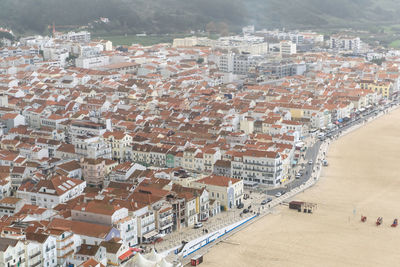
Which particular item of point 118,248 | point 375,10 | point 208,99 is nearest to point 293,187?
point 118,248

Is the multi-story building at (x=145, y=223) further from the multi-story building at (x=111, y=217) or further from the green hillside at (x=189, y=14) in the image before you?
the green hillside at (x=189, y=14)

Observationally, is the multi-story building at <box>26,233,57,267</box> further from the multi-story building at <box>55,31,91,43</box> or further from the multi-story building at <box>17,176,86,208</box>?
the multi-story building at <box>55,31,91,43</box>

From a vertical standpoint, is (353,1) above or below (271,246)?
above

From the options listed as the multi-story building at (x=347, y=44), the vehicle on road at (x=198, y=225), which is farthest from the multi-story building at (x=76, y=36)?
the vehicle on road at (x=198, y=225)

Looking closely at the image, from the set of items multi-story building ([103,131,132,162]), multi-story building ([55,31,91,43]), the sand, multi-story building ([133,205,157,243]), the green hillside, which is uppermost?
the green hillside

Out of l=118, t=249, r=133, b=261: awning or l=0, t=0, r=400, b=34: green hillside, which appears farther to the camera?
l=0, t=0, r=400, b=34: green hillside

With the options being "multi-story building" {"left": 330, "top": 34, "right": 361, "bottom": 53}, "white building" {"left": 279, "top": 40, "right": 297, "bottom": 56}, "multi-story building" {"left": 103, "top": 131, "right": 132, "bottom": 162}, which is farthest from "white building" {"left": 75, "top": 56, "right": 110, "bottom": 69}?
"multi-story building" {"left": 330, "top": 34, "right": 361, "bottom": 53}

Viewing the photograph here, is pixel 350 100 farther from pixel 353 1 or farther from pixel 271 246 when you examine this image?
pixel 353 1
